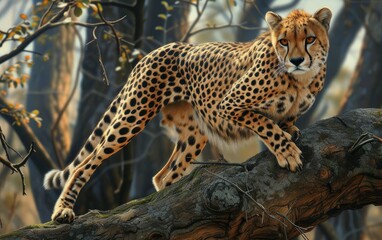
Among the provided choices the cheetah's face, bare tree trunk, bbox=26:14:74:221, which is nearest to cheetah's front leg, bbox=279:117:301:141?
the cheetah's face

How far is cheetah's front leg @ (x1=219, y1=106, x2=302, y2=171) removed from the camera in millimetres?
4992

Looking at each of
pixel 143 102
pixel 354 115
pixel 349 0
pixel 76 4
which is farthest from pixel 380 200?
pixel 349 0

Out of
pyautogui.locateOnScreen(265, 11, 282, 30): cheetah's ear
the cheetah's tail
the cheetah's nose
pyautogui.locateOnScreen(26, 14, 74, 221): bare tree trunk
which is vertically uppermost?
pyautogui.locateOnScreen(265, 11, 282, 30): cheetah's ear

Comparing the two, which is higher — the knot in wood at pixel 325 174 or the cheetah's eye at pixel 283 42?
the cheetah's eye at pixel 283 42

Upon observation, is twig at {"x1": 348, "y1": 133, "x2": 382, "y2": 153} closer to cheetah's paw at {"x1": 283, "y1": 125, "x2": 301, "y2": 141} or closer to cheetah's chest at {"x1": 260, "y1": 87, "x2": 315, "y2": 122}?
cheetah's paw at {"x1": 283, "y1": 125, "x2": 301, "y2": 141}

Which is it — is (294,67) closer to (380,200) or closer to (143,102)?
(380,200)

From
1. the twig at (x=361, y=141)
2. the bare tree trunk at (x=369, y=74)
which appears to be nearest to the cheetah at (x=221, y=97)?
the twig at (x=361, y=141)

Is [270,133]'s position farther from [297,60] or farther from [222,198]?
[222,198]

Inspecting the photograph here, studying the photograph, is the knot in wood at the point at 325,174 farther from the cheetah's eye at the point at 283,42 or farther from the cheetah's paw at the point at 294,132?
the cheetah's eye at the point at 283,42

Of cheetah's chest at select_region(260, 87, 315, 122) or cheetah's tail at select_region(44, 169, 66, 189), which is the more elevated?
cheetah's chest at select_region(260, 87, 315, 122)

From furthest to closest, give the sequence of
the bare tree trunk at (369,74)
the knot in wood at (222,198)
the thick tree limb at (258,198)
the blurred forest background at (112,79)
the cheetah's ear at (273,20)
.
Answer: the bare tree trunk at (369,74), the blurred forest background at (112,79), the cheetah's ear at (273,20), the thick tree limb at (258,198), the knot in wood at (222,198)

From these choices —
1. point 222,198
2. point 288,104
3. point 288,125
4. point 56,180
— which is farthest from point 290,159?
point 56,180

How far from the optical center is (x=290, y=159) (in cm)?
Result: 498

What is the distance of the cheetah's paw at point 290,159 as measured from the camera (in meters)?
4.97
